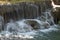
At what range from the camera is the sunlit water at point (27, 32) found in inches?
420

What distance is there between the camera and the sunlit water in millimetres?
10669

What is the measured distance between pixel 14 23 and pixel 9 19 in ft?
1.39

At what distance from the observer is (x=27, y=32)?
467 inches

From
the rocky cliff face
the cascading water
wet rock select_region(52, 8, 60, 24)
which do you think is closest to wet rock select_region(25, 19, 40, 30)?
the cascading water

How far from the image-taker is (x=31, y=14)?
14.3 m

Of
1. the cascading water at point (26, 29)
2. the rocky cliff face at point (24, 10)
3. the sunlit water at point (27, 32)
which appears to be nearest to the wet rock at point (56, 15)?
the rocky cliff face at point (24, 10)

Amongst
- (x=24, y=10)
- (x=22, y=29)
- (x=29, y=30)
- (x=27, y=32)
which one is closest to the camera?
(x=27, y=32)

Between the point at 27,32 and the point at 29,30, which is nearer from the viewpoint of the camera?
the point at 27,32

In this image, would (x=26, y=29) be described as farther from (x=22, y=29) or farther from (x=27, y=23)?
(x=27, y=23)

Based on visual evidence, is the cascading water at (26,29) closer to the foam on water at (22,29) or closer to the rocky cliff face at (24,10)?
the foam on water at (22,29)

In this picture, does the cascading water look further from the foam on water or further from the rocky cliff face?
the rocky cliff face

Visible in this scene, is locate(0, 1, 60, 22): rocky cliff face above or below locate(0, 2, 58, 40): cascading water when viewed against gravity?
above

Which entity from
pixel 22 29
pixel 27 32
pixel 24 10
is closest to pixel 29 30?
pixel 27 32

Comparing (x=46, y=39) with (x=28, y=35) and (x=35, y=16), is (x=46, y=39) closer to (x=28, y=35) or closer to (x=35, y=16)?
(x=28, y=35)
